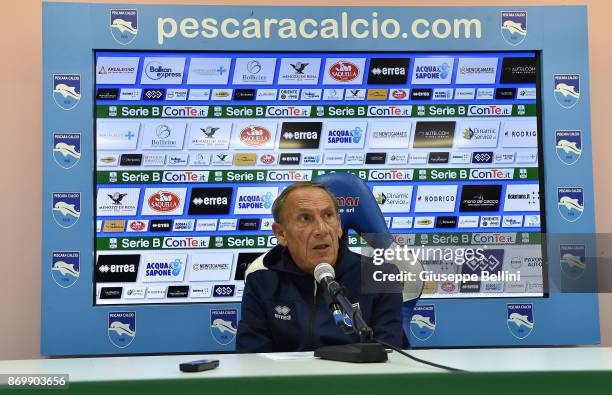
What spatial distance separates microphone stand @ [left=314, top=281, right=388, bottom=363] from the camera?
1.58m

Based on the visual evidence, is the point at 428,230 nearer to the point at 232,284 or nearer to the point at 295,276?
the point at 232,284

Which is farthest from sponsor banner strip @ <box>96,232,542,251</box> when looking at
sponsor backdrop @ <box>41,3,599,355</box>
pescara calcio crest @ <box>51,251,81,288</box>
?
pescara calcio crest @ <box>51,251,81,288</box>

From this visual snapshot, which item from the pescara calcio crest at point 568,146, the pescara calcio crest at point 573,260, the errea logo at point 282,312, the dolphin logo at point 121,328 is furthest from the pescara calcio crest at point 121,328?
the pescara calcio crest at point 568,146

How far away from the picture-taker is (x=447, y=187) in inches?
145

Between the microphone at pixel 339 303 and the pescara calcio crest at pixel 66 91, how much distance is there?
7.26ft

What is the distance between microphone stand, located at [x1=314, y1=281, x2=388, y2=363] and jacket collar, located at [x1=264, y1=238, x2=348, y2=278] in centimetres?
80

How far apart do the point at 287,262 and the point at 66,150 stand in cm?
155

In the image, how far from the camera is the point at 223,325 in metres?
3.52

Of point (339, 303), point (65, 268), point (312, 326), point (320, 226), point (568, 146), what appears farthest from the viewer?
point (568, 146)

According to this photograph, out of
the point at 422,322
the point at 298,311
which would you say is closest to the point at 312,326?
the point at 298,311

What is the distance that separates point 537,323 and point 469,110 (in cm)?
119

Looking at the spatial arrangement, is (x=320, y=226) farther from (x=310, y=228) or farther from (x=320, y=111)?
(x=320, y=111)

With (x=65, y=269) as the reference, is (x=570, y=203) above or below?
above

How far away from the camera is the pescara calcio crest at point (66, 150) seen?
138 inches
